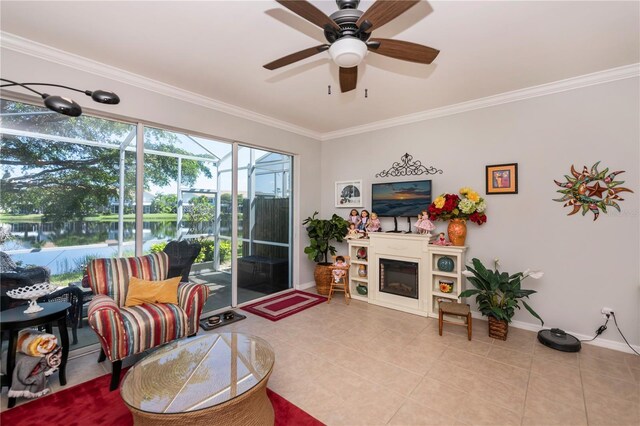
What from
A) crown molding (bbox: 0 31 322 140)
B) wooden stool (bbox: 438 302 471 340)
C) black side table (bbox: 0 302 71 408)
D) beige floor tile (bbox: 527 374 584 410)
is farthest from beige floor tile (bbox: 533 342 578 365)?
crown molding (bbox: 0 31 322 140)

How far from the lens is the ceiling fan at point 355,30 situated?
151 cm

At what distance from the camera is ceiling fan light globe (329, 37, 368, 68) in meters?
1.76

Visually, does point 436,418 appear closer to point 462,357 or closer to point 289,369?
point 462,357

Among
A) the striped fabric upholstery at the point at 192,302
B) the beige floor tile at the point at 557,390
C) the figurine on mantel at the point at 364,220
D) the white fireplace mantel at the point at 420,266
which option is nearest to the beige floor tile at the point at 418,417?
the beige floor tile at the point at 557,390

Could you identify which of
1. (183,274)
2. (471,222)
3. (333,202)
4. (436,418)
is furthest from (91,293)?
(471,222)

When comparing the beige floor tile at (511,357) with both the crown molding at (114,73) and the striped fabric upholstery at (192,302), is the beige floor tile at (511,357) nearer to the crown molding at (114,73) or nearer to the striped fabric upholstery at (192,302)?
the striped fabric upholstery at (192,302)

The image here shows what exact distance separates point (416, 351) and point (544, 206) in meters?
2.14

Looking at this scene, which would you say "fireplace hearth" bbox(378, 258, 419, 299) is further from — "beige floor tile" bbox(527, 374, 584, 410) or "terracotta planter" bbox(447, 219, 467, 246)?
"beige floor tile" bbox(527, 374, 584, 410)

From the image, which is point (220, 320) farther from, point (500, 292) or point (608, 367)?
point (608, 367)

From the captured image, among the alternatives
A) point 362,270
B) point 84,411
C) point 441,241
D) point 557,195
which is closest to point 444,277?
point 441,241

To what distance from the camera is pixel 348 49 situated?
5.80 feet

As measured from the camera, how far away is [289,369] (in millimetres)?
2398

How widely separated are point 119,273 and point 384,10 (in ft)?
9.71

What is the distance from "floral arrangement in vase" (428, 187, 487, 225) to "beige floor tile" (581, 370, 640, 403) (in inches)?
67.1
